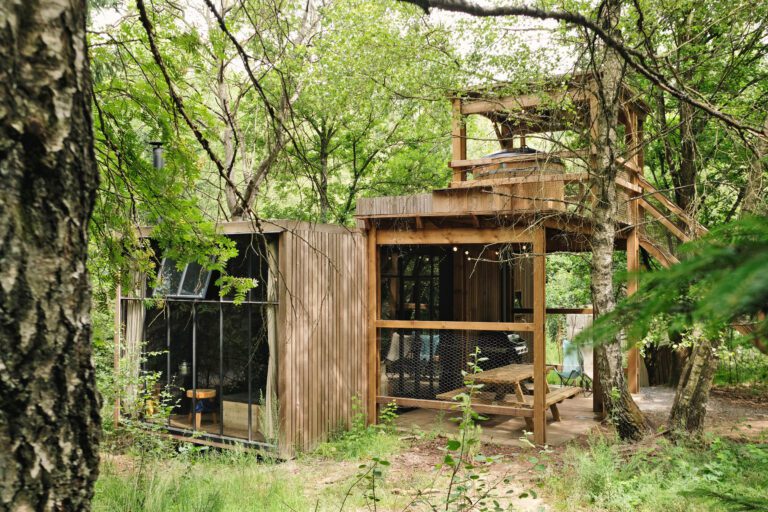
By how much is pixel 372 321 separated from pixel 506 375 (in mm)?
2034

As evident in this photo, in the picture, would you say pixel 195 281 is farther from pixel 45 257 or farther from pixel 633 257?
pixel 45 257

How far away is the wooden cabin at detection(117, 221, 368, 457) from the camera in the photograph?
770 centimetres

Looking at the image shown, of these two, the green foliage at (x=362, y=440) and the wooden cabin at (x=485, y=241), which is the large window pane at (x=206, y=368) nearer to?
the green foliage at (x=362, y=440)

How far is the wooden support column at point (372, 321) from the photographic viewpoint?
8.91m

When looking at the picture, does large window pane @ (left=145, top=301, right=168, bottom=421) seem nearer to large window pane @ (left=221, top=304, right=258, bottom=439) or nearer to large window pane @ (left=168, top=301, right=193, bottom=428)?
large window pane @ (left=168, top=301, right=193, bottom=428)

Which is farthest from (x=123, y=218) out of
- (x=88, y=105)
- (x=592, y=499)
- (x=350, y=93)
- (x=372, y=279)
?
(x=350, y=93)

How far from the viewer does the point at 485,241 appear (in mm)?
8195

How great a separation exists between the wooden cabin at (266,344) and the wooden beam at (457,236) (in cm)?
45

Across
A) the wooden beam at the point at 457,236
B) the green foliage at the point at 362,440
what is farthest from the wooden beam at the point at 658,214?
the green foliage at the point at 362,440

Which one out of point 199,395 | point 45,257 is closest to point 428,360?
point 199,395

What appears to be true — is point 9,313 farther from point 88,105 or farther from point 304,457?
point 304,457

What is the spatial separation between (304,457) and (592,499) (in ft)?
11.4

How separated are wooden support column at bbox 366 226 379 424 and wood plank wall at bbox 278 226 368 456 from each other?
9 cm

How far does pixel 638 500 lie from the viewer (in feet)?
17.6
